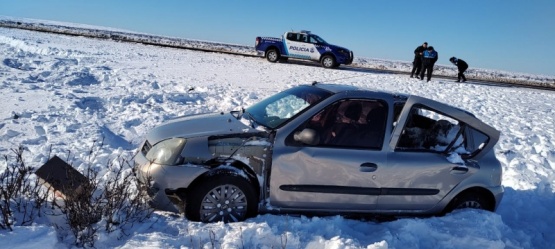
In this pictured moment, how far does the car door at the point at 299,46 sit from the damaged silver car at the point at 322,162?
17.7 m

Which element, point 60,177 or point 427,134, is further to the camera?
point 427,134

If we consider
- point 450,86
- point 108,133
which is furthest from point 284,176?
point 450,86

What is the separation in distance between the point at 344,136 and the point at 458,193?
1.44m

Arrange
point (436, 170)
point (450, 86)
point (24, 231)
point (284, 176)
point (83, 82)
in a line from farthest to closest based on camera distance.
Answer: point (450, 86)
point (83, 82)
point (436, 170)
point (284, 176)
point (24, 231)

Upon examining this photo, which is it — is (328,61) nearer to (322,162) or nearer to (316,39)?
(316,39)

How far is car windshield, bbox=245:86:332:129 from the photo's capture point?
420 cm

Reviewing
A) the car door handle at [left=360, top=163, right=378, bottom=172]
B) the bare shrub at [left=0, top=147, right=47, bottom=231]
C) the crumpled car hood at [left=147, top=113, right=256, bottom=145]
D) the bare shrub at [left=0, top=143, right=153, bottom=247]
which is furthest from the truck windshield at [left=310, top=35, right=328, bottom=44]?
the bare shrub at [left=0, top=147, right=47, bottom=231]

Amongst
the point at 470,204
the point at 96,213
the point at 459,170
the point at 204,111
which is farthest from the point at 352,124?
the point at 204,111

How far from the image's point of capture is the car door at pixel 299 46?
21.9 metres

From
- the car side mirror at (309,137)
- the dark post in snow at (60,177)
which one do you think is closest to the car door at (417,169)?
the car side mirror at (309,137)

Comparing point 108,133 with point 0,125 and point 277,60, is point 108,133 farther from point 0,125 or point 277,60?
point 277,60

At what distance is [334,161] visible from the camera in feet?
12.9

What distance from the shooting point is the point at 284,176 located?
3.87m

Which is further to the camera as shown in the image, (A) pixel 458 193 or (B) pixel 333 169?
(A) pixel 458 193
